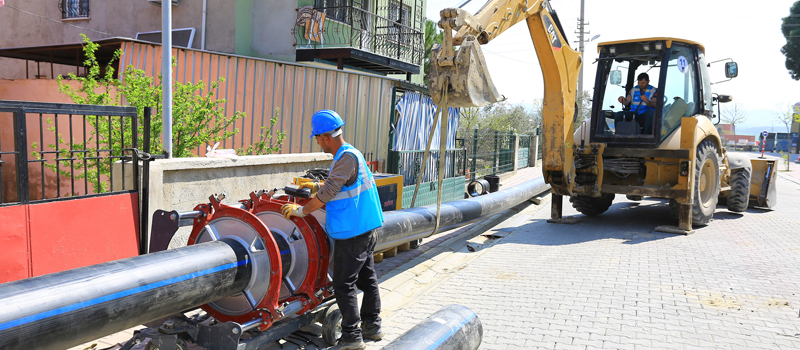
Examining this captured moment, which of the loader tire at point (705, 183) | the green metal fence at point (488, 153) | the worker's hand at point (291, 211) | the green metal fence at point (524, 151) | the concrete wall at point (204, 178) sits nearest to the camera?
the worker's hand at point (291, 211)

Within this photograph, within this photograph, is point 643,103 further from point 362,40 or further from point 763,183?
point 362,40

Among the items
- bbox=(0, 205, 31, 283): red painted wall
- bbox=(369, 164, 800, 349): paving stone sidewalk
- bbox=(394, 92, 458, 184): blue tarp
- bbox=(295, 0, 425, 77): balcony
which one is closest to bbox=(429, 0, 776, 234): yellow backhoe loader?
bbox=(369, 164, 800, 349): paving stone sidewalk

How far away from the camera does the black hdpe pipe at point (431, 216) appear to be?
546cm

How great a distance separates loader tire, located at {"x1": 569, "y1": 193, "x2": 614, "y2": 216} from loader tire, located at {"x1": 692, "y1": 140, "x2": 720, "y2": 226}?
1586 millimetres

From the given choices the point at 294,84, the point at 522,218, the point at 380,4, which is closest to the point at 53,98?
the point at 294,84

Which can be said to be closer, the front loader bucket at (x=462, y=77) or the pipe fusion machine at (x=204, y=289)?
the pipe fusion machine at (x=204, y=289)

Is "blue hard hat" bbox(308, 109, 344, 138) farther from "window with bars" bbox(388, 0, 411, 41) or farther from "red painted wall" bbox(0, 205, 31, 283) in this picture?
"window with bars" bbox(388, 0, 411, 41)

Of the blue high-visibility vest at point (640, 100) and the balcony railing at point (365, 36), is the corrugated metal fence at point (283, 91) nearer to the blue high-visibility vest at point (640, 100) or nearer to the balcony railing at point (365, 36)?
the blue high-visibility vest at point (640, 100)

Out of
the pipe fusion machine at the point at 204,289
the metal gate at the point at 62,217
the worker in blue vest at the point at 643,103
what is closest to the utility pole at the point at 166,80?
the metal gate at the point at 62,217

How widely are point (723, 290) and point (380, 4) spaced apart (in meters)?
14.4

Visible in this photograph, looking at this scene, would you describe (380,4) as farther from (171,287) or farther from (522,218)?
(171,287)

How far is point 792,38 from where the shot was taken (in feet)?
155

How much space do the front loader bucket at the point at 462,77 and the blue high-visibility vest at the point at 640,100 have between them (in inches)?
185

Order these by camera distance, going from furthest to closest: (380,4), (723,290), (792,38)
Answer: (792,38), (380,4), (723,290)
